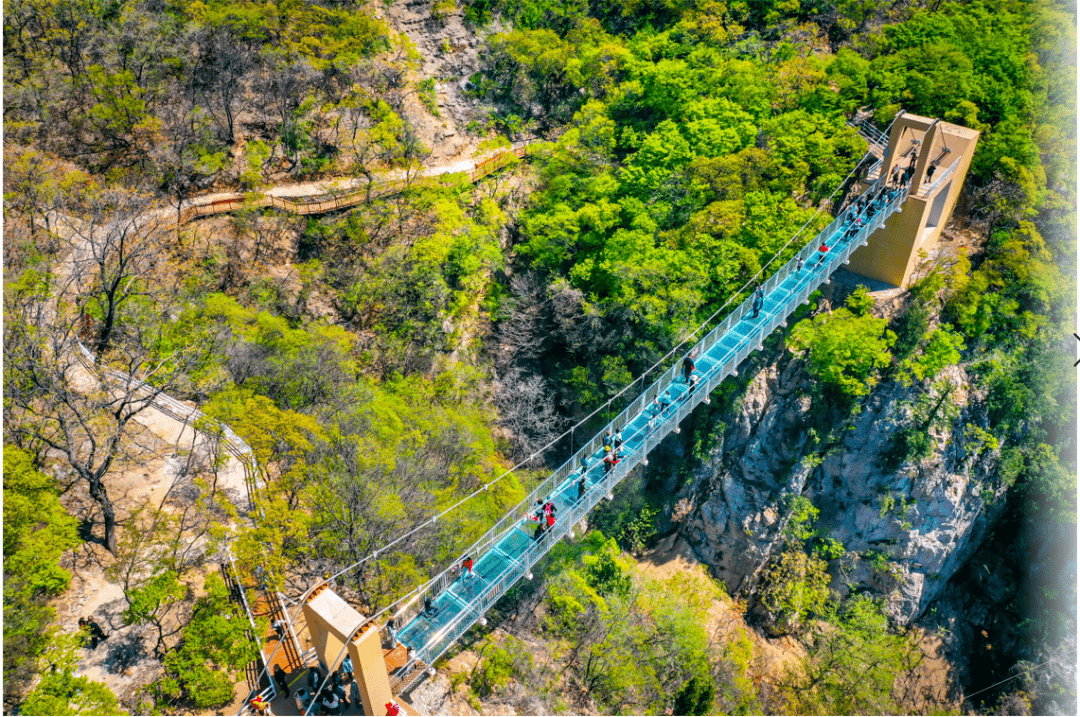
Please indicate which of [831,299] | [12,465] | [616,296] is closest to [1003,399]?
[831,299]

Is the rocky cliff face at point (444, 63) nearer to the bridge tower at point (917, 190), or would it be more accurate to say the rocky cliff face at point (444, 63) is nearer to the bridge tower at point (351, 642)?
the bridge tower at point (917, 190)

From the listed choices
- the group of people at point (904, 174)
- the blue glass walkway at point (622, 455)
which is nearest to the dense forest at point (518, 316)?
the blue glass walkway at point (622, 455)

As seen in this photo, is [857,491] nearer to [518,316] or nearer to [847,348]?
[847,348]

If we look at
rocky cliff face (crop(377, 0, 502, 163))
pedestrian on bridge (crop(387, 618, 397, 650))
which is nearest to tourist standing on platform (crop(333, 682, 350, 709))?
pedestrian on bridge (crop(387, 618, 397, 650))

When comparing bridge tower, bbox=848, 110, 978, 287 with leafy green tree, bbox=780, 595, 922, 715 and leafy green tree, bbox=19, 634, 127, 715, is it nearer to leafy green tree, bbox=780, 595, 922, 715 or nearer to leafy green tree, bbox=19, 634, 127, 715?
leafy green tree, bbox=780, 595, 922, 715

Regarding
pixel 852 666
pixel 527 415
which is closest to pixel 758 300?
pixel 527 415

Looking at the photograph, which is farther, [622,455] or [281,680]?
[622,455]

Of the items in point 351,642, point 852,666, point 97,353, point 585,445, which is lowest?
point 852,666
